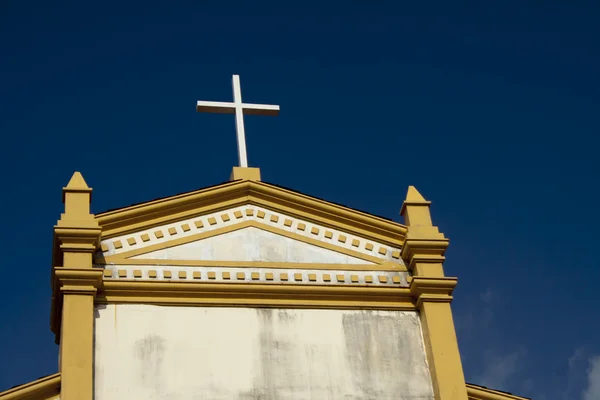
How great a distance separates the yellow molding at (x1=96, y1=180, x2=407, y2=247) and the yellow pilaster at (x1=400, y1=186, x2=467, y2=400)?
0.32 metres

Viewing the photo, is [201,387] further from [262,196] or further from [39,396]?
[262,196]

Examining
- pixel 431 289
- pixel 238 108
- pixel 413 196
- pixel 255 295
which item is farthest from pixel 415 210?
pixel 238 108

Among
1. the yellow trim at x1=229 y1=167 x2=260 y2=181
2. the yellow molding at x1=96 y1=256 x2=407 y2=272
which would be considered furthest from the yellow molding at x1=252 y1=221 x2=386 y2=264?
the yellow trim at x1=229 y1=167 x2=260 y2=181

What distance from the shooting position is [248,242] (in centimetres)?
1691

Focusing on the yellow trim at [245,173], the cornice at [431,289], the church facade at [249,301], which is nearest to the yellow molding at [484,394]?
the church facade at [249,301]

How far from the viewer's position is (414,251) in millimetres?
16938

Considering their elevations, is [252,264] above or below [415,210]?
below

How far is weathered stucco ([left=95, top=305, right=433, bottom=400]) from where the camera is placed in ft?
50.2

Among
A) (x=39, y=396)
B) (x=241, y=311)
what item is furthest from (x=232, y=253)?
(x=39, y=396)

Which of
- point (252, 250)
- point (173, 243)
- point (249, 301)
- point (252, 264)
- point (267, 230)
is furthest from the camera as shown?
point (267, 230)

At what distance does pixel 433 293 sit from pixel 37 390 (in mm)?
5215

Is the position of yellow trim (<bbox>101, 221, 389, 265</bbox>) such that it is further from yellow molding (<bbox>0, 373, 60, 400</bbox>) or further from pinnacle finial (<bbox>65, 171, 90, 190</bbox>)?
yellow molding (<bbox>0, 373, 60, 400</bbox>)

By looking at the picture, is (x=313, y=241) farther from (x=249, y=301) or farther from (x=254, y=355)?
(x=254, y=355)

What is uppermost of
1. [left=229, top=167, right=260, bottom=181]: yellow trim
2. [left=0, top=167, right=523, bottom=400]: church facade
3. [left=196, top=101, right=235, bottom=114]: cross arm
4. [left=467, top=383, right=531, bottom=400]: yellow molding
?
[left=196, top=101, right=235, bottom=114]: cross arm
